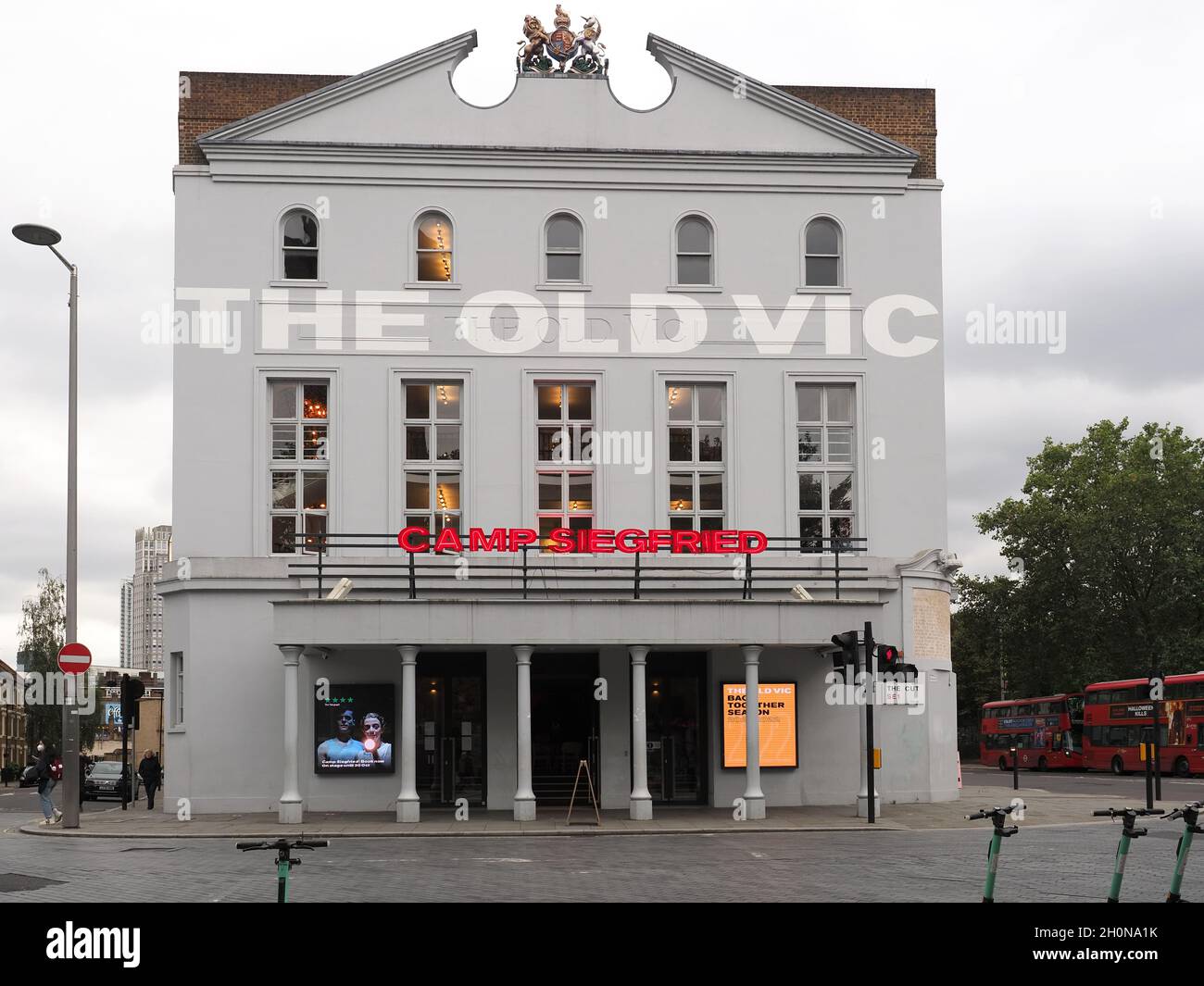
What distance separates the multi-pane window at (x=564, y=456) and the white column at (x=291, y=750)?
265 inches

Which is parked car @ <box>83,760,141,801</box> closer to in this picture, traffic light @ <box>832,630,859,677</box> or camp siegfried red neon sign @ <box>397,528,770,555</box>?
camp siegfried red neon sign @ <box>397,528,770,555</box>

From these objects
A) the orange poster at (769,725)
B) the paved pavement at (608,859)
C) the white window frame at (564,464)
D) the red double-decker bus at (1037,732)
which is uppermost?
the white window frame at (564,464)

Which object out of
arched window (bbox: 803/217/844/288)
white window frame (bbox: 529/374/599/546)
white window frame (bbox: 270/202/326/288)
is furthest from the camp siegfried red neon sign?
arched window (bbox: 803/217/844/288)

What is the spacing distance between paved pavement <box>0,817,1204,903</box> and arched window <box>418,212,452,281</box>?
1328cm

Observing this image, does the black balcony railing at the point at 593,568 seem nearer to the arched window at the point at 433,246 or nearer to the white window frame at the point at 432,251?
the white window frame at the point at 432,251

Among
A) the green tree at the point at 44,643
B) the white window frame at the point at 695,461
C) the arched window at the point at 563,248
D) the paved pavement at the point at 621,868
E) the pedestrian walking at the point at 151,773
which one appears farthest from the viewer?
the green tree at the point at 44,643

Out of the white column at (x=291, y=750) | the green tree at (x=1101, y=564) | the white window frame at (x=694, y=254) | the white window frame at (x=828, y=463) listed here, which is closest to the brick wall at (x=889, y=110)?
the white window frame at (x=694, y=254)

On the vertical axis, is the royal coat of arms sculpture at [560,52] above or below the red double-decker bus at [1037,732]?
above

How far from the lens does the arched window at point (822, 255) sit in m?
32.0

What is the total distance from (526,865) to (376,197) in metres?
17.8
